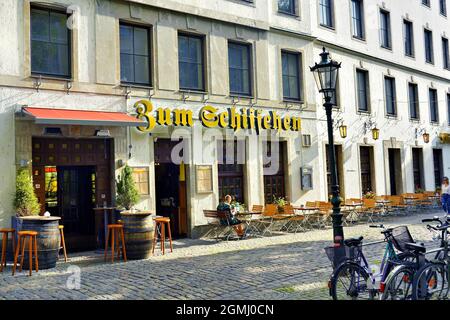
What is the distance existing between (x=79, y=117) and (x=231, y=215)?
15.3 feet

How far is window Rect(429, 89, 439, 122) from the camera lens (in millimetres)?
24109

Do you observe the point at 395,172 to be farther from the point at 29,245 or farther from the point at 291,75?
the point at 29,245

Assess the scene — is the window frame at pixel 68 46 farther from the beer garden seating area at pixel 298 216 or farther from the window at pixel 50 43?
the beer garden seating area at pixel 298 216

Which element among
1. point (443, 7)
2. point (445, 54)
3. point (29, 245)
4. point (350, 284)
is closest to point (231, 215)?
point (29, 245)

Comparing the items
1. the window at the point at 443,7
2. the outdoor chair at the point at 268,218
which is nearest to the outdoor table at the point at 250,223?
the outdoor chair at the point at 268,218

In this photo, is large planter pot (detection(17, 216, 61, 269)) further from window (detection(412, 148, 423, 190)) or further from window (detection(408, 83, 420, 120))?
window (detection(408, 83, 420, 120))

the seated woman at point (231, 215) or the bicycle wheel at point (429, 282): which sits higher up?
the seated woman at point (231, 215)

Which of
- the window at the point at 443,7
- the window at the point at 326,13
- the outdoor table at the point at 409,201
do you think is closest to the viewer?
the window at the point at 326,13

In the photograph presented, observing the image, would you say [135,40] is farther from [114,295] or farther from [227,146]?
[114,295]

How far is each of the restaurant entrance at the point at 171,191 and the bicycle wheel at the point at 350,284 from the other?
7.57 metres

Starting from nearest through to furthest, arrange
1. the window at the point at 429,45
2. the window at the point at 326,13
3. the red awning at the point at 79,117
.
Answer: the red awning at the point at 79,117
the window at the point at 326,13
the window at the point at 429,45

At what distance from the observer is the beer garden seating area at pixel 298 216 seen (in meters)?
13.2

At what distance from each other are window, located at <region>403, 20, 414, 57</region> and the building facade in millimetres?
2773
